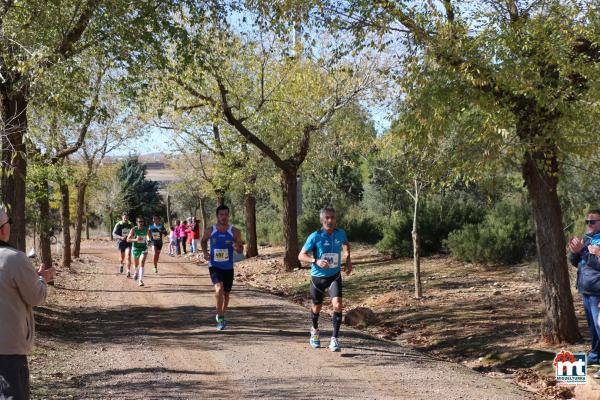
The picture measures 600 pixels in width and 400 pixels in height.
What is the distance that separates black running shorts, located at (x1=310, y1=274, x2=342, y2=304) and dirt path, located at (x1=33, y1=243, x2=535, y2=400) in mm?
783

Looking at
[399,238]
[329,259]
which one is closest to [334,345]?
[329,259]

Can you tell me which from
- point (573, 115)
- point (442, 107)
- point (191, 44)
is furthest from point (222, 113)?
point (573, 115)

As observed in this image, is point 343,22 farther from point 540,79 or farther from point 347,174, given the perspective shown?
point 347,174

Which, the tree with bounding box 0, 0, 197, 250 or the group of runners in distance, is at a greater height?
the tree with bounding box 0, 0, 197, 250

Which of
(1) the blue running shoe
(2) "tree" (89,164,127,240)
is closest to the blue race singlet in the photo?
(1) the blue running shoe

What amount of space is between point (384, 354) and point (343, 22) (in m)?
5.28

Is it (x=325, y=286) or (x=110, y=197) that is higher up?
(x=110, y=197)

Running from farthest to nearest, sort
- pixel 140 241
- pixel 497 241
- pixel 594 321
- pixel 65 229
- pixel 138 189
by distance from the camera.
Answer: pixel 138 189, pixel 65 229, pixel 497 241, pixel 140 241, pixel 594 321

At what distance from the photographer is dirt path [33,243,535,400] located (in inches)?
284

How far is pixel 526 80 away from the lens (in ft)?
28.7

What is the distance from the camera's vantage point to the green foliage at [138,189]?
5681 cm

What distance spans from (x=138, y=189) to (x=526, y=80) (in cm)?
5307

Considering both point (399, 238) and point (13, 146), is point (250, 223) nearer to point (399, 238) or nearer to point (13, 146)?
point (399, 238)

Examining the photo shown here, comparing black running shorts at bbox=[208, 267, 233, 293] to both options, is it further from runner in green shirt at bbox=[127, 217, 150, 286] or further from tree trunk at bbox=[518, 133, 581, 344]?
runner in green shirt at bbox=[127, 217, 150, 286]
